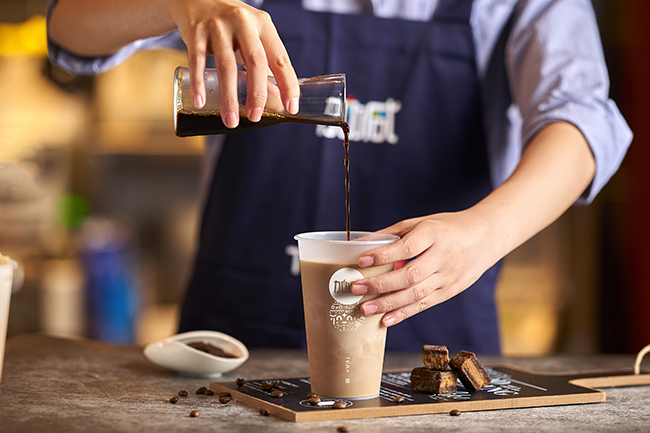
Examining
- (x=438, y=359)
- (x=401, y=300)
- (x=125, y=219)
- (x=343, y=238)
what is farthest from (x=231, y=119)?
(x=125, y=219)

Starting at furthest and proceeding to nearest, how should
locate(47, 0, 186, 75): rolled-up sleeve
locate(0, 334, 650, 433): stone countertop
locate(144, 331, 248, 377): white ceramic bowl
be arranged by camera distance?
1. locate(47, 0, 186, 75): rolled-up sleeve
2. locate(144, 331, 248, 377): white ceramic bowl
3. locate(0, 334, 650, 433): stone countertop

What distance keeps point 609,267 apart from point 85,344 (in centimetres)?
221

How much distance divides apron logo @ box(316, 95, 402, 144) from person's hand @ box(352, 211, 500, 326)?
21.9 inches

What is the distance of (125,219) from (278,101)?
2.76m

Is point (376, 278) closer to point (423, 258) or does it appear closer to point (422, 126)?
point (423, 258)

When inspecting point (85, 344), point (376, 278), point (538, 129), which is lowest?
point (85, 344)

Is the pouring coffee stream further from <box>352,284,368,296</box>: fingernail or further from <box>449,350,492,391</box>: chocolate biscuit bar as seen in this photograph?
<box>449,350,492,391</box>: chocolate biscuit bar

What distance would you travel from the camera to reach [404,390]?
3.59 feet

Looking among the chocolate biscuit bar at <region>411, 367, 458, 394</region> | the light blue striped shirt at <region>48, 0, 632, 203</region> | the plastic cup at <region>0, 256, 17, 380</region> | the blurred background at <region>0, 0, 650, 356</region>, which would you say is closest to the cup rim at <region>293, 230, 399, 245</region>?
the chocolate biscuit bar at <region>411, 367, 458, 394</region>

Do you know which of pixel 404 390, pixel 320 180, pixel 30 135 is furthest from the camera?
pixel 30 135

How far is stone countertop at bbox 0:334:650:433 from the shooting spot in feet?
2.98

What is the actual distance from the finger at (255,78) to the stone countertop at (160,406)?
435 millimetres

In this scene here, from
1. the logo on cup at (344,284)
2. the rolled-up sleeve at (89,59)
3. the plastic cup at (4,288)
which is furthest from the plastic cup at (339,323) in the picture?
the rolled-up sleeve at (89,59)

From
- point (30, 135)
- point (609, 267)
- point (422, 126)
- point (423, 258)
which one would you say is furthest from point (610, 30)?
point (30, 135)
